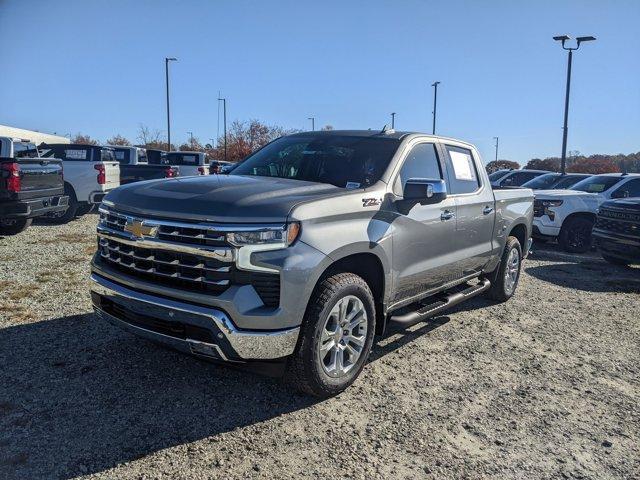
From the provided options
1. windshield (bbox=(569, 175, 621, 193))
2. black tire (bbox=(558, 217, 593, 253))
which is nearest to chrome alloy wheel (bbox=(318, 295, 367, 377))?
black tire (bbox=(558, 217, 593, 253))

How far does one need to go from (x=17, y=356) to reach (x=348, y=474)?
2.82 m

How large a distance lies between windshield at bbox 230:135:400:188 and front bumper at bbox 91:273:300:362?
4.66 feet

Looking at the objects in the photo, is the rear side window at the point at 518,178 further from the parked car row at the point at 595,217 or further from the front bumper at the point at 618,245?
the front bumper at the point at 618,245

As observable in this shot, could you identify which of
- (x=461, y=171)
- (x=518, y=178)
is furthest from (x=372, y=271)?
(x=518, y=178)

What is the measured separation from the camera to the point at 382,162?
4223 mm

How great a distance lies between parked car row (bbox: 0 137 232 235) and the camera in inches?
333

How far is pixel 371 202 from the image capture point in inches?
150

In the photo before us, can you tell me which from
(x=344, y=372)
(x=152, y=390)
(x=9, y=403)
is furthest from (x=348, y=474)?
(x=9, y=403)

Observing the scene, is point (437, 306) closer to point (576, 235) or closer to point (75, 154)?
point (576, 235)

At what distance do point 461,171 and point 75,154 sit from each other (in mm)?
11434

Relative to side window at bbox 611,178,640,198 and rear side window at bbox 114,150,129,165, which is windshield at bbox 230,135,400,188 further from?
rear side window at bbox 114,150,129,165

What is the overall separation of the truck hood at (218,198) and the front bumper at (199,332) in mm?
542

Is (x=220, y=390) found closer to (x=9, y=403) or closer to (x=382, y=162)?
(x=9, y=403)

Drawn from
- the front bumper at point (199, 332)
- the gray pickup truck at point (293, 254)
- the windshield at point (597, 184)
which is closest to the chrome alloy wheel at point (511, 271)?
the gray pickup truck at point (293, 254)
